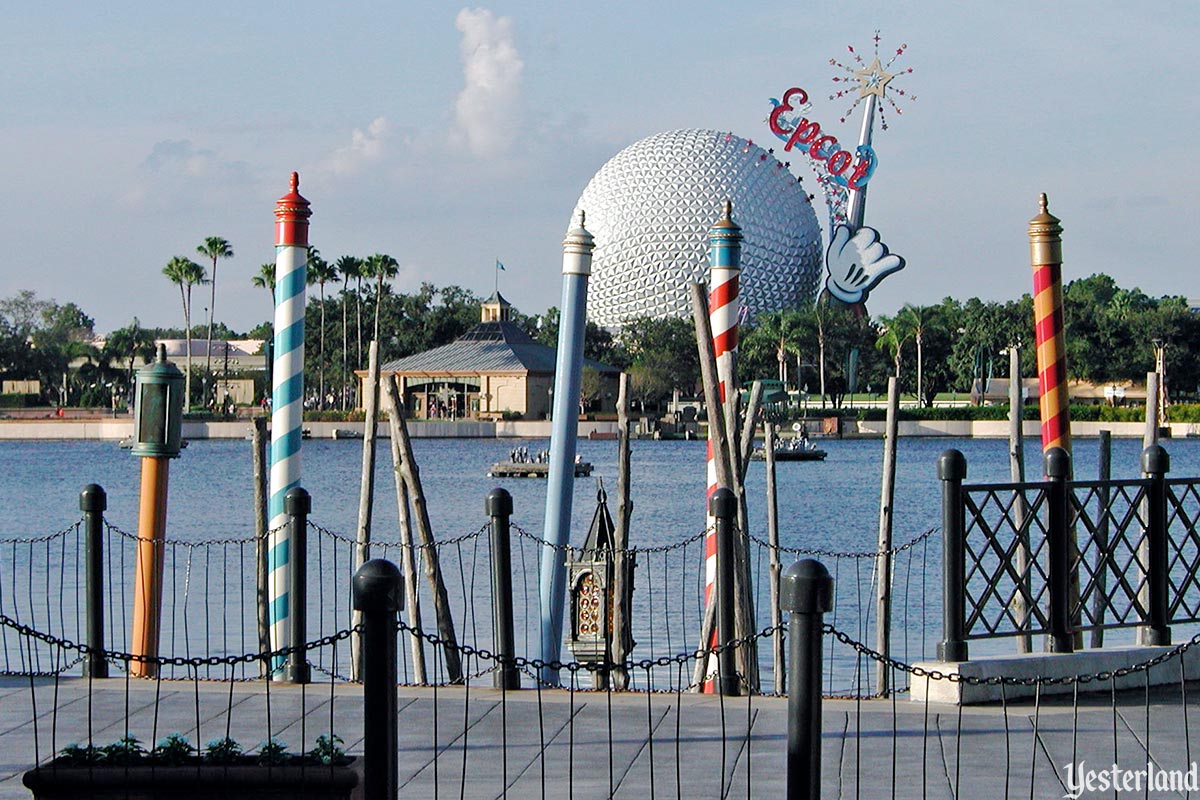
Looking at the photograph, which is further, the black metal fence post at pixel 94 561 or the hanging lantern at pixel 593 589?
the hanging lantern at pixel 593 589

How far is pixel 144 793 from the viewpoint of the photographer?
6285 millimetres

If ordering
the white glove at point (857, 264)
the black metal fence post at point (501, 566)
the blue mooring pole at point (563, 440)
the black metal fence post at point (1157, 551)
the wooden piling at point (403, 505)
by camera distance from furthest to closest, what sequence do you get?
the white glove at point (857, 264), the wooden piling at point (403, 505), the blue mooring pole at point (563, 440), the black metal fence post at point (501, 566), the black metal fence post at point (1157, 551)

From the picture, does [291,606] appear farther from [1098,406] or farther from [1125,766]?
[1098,406]

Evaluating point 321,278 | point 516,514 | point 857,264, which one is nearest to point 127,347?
point 321,278

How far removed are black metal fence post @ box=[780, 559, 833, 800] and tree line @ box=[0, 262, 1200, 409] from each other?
229 ft

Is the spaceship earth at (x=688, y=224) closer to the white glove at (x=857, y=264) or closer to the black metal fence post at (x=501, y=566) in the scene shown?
the white glove at (x=857, y=264)

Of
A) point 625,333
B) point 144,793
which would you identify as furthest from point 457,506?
point 625,333

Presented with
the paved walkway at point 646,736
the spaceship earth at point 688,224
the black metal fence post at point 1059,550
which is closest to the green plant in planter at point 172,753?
the paved walkway at point 646,736

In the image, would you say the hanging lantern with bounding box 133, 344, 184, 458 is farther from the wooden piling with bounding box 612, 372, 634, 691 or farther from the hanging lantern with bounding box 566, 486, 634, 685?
the hanging lantern with bounding box 566, 486, 634, 685

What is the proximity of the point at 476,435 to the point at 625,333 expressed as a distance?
11.8 meters

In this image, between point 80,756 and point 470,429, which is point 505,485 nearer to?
point 470,429

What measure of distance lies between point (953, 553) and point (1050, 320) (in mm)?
2897

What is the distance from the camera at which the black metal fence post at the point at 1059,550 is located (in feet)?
33.7

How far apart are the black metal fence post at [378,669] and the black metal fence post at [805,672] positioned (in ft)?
4.54
